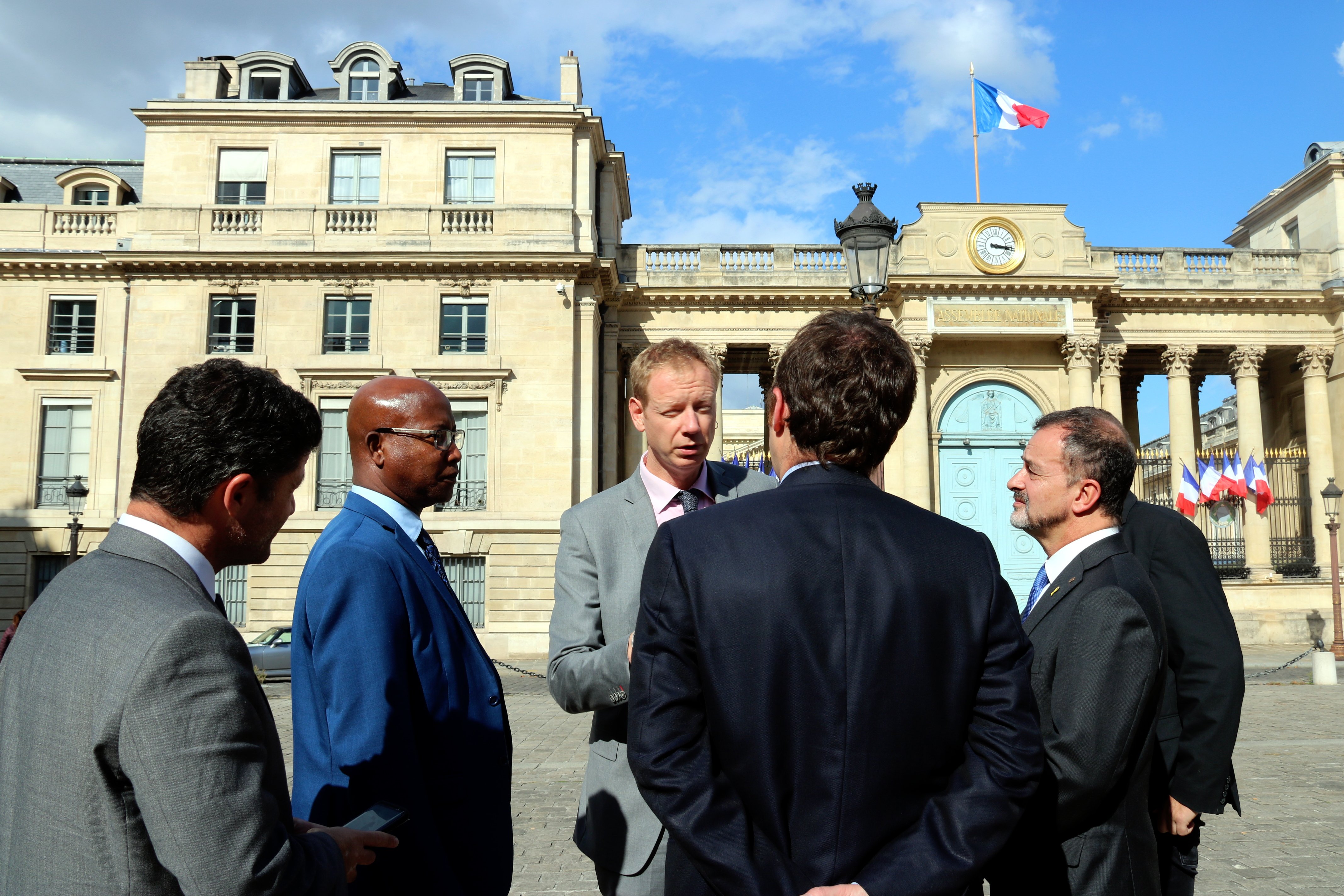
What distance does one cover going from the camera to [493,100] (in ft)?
86.6

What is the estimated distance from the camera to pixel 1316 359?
28203mm

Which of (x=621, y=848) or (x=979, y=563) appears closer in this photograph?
(x=979, y=563)

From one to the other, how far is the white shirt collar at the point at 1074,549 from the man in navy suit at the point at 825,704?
1283 millimetres

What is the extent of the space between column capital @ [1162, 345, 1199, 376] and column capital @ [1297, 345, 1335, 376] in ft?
10.7

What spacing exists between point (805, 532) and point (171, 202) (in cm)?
2703

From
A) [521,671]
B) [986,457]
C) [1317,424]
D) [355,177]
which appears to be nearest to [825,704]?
[521,671]

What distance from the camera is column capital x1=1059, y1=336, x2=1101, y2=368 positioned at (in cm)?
2644

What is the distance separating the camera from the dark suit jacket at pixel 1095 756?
275cm

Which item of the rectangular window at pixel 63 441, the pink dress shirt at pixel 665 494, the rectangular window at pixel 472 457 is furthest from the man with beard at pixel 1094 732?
the rectangular window at pixel 63 441

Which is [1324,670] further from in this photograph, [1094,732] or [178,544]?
[178,544]

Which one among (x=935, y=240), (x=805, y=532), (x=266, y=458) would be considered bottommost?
(x=805, y=532)

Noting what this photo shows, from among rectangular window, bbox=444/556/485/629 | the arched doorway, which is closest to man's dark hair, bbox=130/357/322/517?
rectangular window, bbox=444/556/485/629

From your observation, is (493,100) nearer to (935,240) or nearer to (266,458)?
(935,240)

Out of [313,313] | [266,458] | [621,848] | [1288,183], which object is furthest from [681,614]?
[1288,183]
